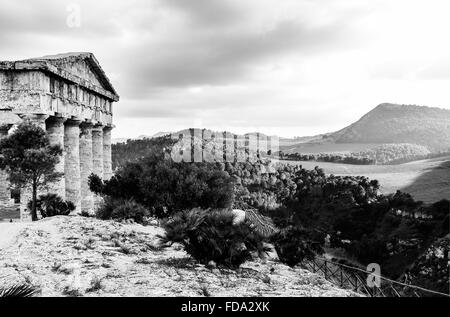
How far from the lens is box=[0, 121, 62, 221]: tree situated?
21503 millimetres

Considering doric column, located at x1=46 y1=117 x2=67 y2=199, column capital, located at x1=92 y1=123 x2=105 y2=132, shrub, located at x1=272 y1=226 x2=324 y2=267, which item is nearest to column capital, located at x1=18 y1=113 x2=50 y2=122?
doric column, located at x1=46 y1=117 x2=67 y2=199

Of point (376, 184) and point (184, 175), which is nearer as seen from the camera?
point (184, 175)

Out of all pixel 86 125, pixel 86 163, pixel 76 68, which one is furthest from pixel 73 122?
pixel 86 163

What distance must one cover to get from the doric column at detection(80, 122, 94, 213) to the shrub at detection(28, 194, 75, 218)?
704 cm

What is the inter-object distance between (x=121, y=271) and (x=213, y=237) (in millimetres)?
2547

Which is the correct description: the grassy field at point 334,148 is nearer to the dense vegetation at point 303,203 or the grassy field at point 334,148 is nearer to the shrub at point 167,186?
the dense vegetation at point 303,203

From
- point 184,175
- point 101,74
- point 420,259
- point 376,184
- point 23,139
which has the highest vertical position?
point 101,74

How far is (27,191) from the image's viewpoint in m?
23.6

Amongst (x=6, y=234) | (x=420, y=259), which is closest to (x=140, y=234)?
(x=6, y=234)

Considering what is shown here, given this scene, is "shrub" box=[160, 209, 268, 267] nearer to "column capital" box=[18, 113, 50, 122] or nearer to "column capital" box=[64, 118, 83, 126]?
"column capital" box=[18, 113, 50, 122]

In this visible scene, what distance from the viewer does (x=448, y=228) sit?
50.3m
